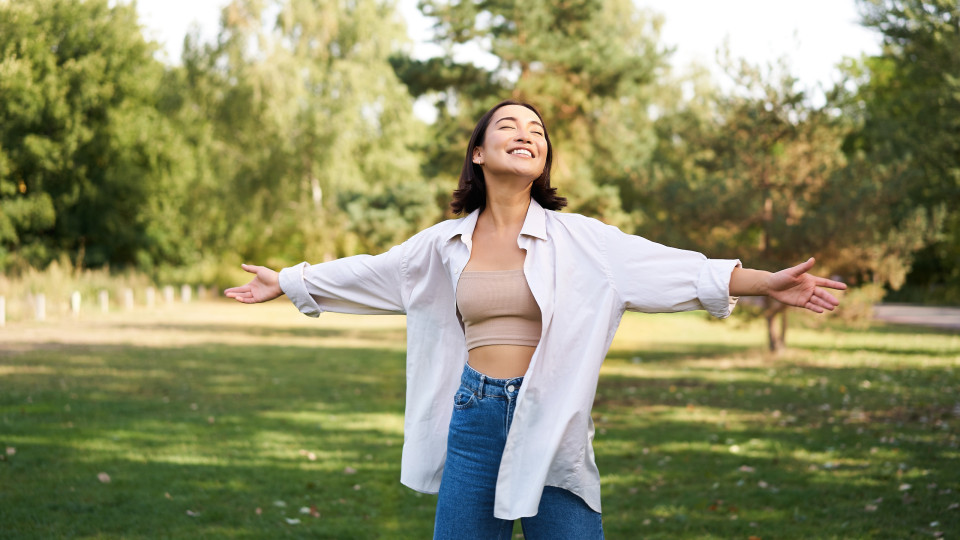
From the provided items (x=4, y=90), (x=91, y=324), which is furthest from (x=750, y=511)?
(x=4, y=90)

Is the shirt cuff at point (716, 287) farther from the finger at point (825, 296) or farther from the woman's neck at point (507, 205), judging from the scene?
the woman's neck at point (507, 205)

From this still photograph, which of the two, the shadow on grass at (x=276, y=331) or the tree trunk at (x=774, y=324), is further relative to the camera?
the shadow on grass at (x=276, y=331)

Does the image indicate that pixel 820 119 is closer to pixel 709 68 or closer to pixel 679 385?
pixel 679 385

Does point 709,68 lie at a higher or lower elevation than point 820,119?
higher

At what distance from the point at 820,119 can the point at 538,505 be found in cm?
1492

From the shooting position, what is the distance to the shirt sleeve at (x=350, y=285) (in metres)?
3.35

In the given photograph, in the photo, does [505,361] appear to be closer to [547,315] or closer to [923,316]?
[547,315]

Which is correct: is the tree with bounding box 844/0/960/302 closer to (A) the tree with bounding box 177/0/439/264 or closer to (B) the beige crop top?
(B) the beige crop top

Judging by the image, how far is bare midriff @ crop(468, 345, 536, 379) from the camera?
296 cm

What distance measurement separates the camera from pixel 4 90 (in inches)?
1026

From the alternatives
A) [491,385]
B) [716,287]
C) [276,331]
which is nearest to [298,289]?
[491,385]

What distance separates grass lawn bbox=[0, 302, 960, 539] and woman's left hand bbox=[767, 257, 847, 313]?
3318mm

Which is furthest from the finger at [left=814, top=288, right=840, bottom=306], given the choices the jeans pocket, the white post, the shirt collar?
the white post

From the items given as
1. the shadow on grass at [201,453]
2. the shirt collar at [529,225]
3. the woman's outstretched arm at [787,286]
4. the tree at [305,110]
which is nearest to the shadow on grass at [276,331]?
the shadow on grass at [201,453]
